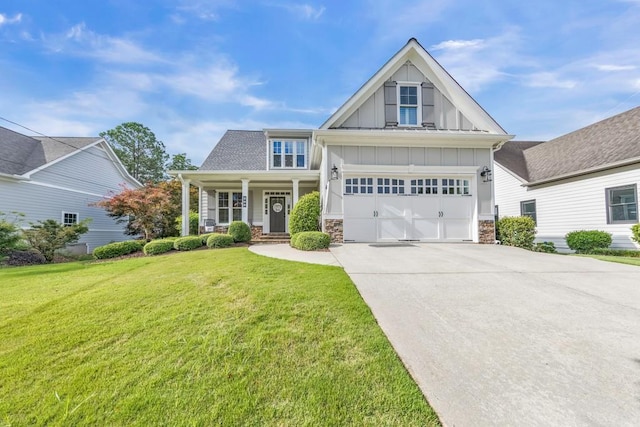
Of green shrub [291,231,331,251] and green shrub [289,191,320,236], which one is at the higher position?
green shrub [289,191,320,236]

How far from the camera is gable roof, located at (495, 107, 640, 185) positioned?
1016cm

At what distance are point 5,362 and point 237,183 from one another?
12.0 meters

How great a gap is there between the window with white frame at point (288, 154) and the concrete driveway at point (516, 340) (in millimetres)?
9864

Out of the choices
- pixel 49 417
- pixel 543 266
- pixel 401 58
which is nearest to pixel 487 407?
pixel 49 417

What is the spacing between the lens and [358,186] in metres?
9.59

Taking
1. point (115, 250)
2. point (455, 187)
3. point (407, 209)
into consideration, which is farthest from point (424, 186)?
point (115, 250)

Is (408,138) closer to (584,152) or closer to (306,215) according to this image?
(306,215)

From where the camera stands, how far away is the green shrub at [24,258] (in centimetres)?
929

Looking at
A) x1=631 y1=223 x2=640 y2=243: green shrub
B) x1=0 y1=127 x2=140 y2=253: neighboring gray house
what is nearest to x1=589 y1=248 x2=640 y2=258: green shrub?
x1=631 y1=223 x2=640 y2=243: green shrub

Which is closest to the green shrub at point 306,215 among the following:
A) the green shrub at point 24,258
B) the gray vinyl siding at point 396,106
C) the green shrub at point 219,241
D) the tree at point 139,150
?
the green shrub at point 219,241

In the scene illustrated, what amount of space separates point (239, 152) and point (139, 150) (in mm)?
26249

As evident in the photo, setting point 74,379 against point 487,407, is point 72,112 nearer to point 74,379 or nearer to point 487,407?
point 74,379

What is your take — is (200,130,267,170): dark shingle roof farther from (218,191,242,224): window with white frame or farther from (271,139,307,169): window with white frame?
(218,191,242,224): window with white frame

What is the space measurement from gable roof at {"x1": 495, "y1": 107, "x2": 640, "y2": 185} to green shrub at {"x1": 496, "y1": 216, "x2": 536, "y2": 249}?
13.9 ft
